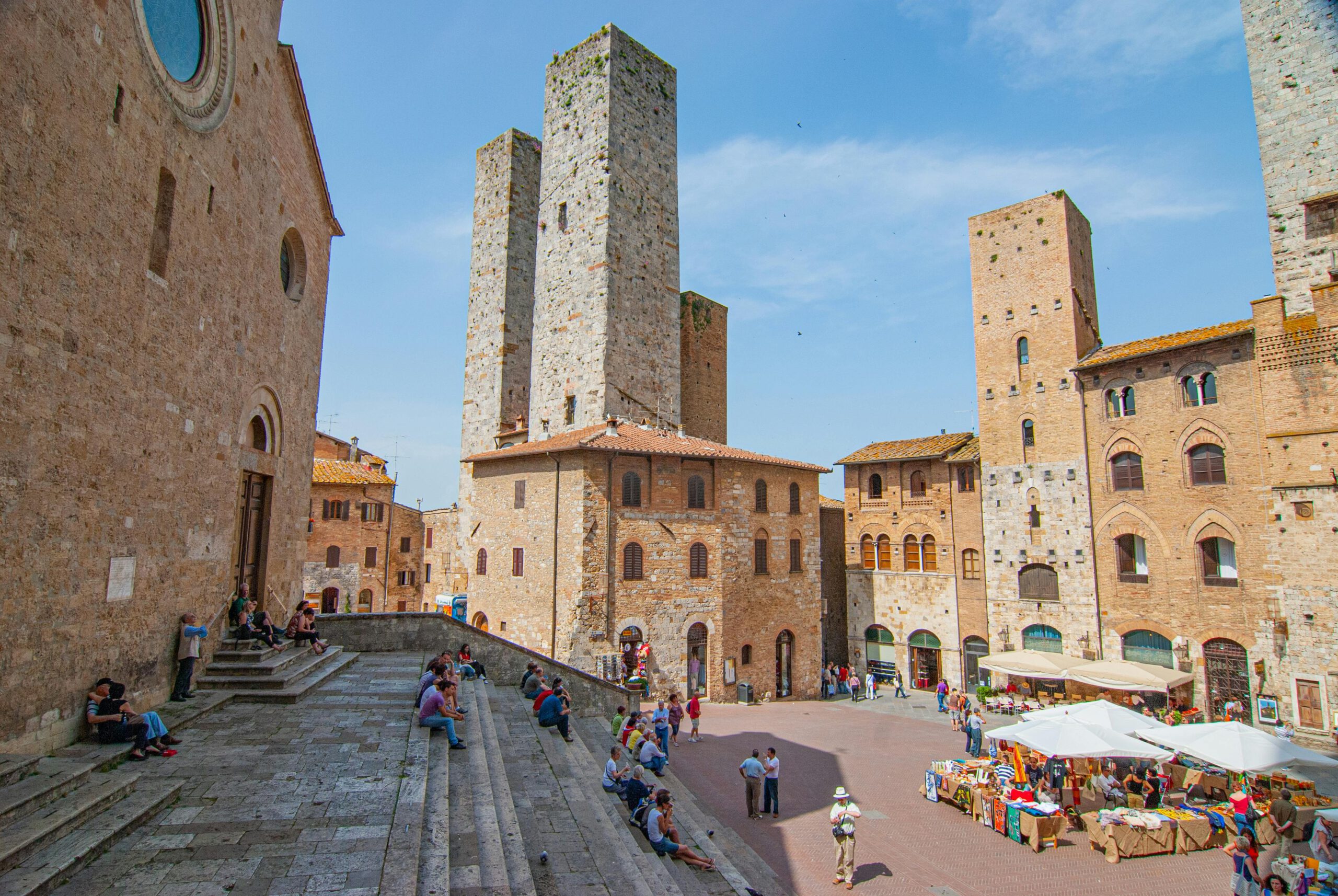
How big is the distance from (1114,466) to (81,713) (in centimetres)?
2654

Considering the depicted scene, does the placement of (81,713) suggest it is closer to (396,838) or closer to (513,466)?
(396,838)

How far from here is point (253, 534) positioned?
1258 cm

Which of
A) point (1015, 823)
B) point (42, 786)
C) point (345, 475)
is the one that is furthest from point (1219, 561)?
point (345, 475)

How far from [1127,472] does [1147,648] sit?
5611 mm

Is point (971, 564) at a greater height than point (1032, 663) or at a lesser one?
greater

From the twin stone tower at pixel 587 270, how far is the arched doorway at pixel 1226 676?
1834 centimetres

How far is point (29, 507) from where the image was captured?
21.9 feet

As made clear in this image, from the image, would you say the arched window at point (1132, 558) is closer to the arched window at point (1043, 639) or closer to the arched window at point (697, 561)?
the arched window at point (1043, 639)

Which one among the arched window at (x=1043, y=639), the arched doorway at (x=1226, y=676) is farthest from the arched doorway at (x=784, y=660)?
the arched doorway at (x=1226, y=676)

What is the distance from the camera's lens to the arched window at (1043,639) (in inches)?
938

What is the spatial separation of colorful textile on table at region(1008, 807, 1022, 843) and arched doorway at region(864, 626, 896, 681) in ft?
54.5

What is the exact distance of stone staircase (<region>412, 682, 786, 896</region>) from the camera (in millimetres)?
6453

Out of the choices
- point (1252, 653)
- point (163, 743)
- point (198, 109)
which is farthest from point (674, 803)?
point (1252, 653)

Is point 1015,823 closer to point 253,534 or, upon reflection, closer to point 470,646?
point 470,646
